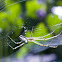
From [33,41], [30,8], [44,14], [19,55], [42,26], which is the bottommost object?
[19,55]

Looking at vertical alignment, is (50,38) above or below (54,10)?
below

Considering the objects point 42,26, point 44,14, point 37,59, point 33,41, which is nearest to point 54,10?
point 44,14

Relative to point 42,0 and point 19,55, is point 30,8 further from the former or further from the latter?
point 19,55

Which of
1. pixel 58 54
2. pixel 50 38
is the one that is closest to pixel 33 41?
pixel 50 38

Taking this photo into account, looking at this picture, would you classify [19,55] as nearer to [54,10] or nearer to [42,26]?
[42,26]

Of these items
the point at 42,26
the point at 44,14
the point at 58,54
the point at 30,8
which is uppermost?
the point at 30,8

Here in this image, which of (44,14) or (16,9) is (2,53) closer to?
(16,9)

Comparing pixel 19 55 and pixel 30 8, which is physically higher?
pixel 30 8
